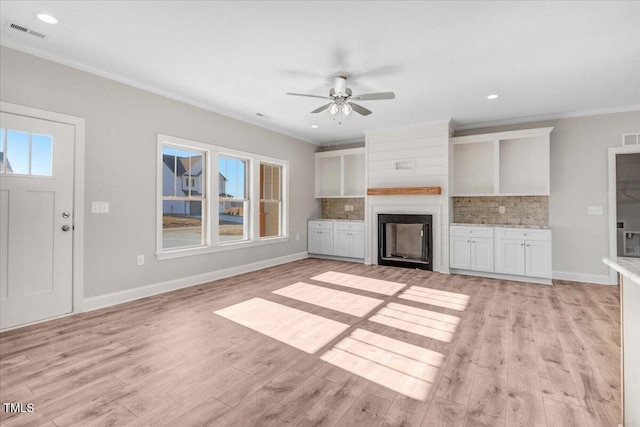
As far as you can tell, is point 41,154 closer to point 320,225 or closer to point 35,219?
point 35,219

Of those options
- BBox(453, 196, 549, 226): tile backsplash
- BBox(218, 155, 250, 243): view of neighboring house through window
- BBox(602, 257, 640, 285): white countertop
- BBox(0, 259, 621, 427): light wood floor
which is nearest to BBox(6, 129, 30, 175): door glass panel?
BBox(0, 259, 621, 427): light wood floor

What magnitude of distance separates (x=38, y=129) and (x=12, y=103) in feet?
0.91

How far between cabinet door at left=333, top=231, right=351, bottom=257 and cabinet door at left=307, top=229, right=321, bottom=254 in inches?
17.6

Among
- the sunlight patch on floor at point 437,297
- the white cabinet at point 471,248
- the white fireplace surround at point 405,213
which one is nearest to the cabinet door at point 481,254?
the white cabinet at point 471,248

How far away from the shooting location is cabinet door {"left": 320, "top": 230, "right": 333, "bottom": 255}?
674 centimetres

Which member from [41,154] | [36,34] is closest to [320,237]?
[41,154]

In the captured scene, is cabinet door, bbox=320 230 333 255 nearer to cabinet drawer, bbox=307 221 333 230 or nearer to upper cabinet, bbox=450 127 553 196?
cabinet drawer, bbox=307 221 333 230

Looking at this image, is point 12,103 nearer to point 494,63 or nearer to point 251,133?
point 251,133

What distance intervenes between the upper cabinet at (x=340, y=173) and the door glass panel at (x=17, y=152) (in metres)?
5.11

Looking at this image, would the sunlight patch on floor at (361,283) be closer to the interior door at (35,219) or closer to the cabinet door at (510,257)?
the cabinet door at (510,257)

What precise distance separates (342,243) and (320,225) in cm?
67

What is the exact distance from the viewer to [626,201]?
4.62 meters

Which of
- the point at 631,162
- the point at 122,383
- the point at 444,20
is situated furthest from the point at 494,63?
the point at 122,383

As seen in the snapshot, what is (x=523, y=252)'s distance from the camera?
4797 mm
